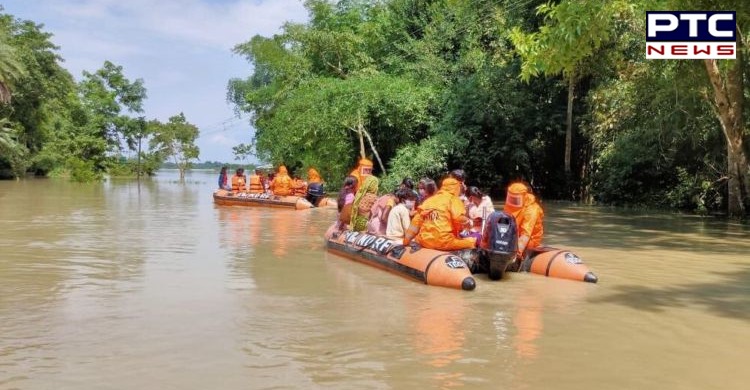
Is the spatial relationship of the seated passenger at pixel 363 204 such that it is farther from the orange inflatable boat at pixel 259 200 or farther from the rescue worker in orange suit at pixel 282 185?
the rescue worker in orange suit at pixel 282 185

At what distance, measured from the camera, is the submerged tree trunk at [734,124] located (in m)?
15.5

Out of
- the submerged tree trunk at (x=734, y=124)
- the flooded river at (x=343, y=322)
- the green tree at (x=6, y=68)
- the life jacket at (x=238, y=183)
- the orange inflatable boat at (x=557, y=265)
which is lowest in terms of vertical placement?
the flooded river at (x=343, y=322)

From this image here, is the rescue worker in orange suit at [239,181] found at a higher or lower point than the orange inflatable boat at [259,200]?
higher

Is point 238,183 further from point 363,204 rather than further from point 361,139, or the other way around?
point 363,204

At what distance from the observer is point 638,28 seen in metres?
19.2

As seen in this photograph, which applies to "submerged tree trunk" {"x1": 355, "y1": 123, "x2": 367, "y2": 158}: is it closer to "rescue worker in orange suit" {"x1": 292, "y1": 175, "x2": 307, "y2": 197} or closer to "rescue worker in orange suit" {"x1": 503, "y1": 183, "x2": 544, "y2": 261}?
"rescue worker in orange suit" {"x1": 292, "y1": 175, "x2": 307, "y2": 197}

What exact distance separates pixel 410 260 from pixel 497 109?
17539mm

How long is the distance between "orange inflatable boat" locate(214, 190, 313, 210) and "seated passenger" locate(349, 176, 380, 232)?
375 inches

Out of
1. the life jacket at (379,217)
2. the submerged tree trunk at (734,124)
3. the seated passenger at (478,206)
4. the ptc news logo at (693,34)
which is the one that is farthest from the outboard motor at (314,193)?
the submerged tree trunk at (734,124)

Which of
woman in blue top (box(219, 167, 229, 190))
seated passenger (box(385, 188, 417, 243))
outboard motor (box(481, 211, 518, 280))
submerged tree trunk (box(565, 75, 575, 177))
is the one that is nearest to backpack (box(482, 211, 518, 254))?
outboard motor (box(481, 211, 518, 280))

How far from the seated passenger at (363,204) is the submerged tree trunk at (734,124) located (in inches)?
331

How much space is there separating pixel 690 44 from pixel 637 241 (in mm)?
4172

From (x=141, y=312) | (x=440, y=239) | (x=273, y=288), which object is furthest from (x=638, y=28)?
(x=141, y=312)

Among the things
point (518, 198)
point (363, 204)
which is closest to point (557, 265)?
point (518, 198)
